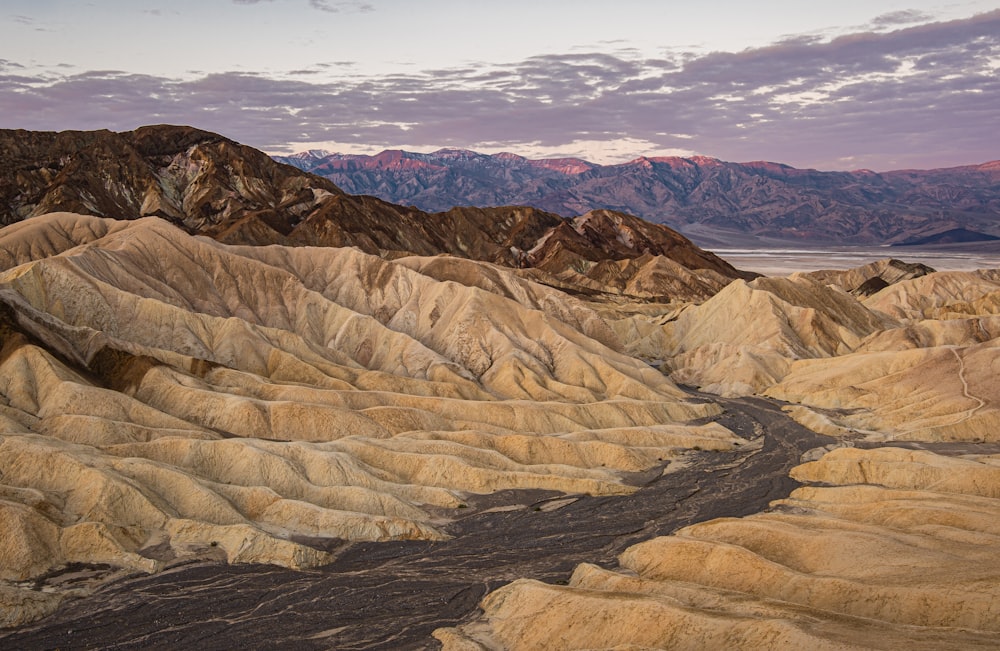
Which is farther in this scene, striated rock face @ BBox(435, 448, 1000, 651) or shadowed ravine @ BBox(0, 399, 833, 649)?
shadowed ravine @ BBox(0, 399, 833, 649)

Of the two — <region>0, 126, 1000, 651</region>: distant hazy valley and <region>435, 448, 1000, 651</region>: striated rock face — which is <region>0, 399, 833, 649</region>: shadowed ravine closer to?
<region>0, 126, 1000, 651</region>: distant hazy valley

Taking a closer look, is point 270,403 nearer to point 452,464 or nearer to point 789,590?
point 452,464

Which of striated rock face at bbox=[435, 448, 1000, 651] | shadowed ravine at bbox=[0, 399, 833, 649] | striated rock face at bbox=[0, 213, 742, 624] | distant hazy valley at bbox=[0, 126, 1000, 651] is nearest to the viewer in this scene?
striated rock face at bbox=[435, 448, 1000, 651]

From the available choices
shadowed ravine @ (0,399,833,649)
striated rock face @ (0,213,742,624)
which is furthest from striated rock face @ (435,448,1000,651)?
striated rock face @ (0,213,742,624)

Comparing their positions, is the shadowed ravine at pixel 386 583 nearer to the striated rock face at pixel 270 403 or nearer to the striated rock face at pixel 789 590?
the striated rock face at pixel 270 403

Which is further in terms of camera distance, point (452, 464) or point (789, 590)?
point (452, 464)

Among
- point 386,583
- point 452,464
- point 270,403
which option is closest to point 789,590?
point 386,583

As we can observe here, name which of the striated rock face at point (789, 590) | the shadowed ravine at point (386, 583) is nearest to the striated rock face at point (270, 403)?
the shadowed ravine at point (386, 583)
